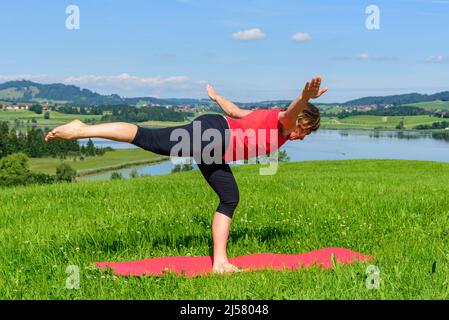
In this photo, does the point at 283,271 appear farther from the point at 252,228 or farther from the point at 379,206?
the point at 379,206

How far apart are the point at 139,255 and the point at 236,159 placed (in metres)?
2.06

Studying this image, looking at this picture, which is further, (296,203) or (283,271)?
(296,203)

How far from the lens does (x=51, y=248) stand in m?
7.09

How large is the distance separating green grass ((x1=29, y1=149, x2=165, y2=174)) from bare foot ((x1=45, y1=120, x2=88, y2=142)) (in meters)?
142

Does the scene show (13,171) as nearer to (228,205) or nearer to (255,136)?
(228,205)

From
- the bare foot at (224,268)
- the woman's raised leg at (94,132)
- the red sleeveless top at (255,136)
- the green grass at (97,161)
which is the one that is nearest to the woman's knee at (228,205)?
the red sleeveless top at (255,136)

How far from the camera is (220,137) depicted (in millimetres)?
6086

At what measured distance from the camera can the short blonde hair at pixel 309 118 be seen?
6.18 metres

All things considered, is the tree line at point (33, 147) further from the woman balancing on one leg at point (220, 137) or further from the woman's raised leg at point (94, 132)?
the woman balancing on one leg at point (220, 137)

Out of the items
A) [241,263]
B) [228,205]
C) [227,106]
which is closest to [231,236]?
[241,263]

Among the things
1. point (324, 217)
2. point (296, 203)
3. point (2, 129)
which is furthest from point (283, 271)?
point (2, 129)

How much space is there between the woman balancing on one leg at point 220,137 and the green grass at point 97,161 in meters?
142

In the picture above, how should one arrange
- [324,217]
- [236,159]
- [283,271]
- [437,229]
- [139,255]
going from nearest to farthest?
[283,271], [236,159], [139,255], [437,229], [324,217]

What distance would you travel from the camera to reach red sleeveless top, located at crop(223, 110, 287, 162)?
6145mm
